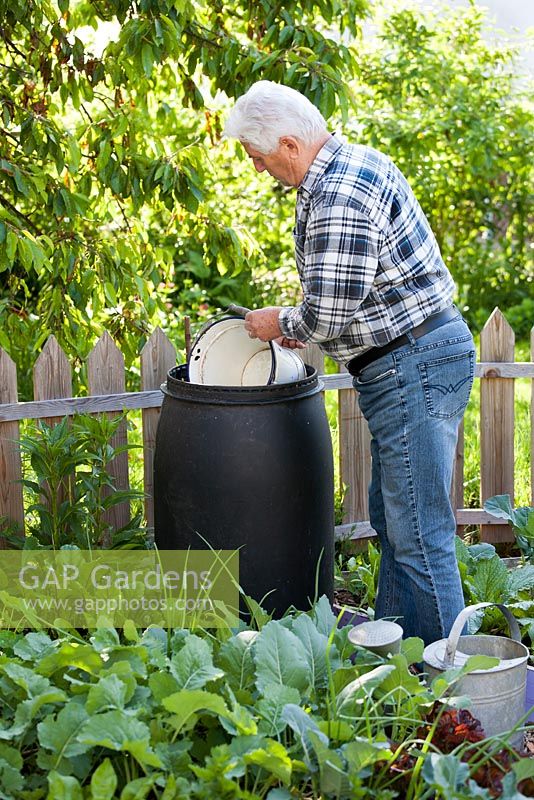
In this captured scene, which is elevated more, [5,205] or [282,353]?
[5,205]

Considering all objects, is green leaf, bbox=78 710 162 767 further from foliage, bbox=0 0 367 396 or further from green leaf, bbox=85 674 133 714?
foliage, bbox=0 0 367 396

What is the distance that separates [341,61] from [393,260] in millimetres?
1748

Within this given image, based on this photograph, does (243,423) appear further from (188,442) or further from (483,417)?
(483,417)

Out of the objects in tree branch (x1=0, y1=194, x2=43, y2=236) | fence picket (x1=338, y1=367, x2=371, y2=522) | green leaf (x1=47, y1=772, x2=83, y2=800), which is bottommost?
green leaf (x1=47, y1=772, x2=83, y2=800)

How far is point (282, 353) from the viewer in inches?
120

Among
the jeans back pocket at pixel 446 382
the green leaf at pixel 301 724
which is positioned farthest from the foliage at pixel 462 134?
the green leaf at pixel 301 724

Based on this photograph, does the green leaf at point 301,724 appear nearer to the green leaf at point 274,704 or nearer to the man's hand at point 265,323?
the green leaf at point 274,704

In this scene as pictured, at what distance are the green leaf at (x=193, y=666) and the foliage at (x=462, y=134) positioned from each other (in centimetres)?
515

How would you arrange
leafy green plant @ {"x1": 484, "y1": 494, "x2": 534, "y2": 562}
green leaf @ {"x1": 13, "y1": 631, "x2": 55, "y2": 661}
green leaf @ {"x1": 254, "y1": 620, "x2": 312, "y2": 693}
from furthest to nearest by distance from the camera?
leafy green plant @ {"x1": 484, "y1": 494, "x2": 534, "y2": 562} → green leaf @ {"x1": 13, "y1": 631, "x2": 55, "y2": 661} → green leaf @ {"x1": 254, "y1": 620, "x2": 312, "y2": 693}

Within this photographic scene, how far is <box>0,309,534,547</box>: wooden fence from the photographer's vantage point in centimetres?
371

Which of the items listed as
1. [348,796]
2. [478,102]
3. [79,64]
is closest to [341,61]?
[79,64]

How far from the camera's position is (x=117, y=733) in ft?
6.38

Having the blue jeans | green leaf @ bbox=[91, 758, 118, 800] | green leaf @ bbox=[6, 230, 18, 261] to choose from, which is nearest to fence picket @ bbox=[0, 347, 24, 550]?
green leaf @ bbox=[6, 230, 18, 261]

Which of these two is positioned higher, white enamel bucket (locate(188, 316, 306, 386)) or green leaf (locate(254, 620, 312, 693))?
white enamel bucket (locate(188, 316, 306, 386))
